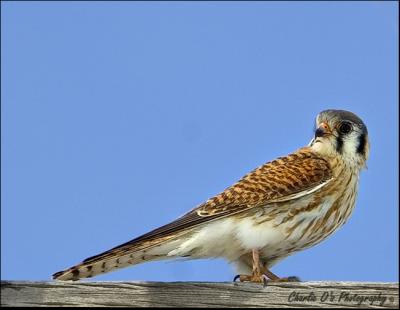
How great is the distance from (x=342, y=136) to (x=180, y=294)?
3302 mm

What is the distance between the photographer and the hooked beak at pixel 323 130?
6891 mm

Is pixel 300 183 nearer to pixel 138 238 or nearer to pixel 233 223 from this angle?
pixel 233 223

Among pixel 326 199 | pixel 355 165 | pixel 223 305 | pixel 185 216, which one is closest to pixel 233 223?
pixel 185 216

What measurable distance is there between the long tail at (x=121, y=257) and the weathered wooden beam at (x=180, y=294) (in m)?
0.70

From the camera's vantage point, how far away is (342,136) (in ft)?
22.7

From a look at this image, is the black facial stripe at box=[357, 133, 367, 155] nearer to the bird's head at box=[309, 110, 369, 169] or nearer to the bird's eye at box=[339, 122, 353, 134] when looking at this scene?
the bird's head at box=[309, 110, 369, 169]

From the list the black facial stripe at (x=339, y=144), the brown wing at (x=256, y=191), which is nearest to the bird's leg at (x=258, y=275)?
the brown wing at (x=256, y=191)

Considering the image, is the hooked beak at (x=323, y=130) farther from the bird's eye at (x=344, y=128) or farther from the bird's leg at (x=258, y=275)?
the bird's leg at (x=258, y=275)

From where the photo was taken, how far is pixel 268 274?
580cm

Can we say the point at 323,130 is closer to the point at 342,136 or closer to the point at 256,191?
the point at 342,136

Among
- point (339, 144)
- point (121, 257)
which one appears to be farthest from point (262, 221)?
point (339, 144)

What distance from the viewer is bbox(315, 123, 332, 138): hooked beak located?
6891mm

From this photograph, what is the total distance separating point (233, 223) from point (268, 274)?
1.42 ft

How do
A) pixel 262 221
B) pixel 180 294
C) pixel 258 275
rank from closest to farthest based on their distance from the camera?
pixel 180 294, pixel 258 275, pixel 262 221
